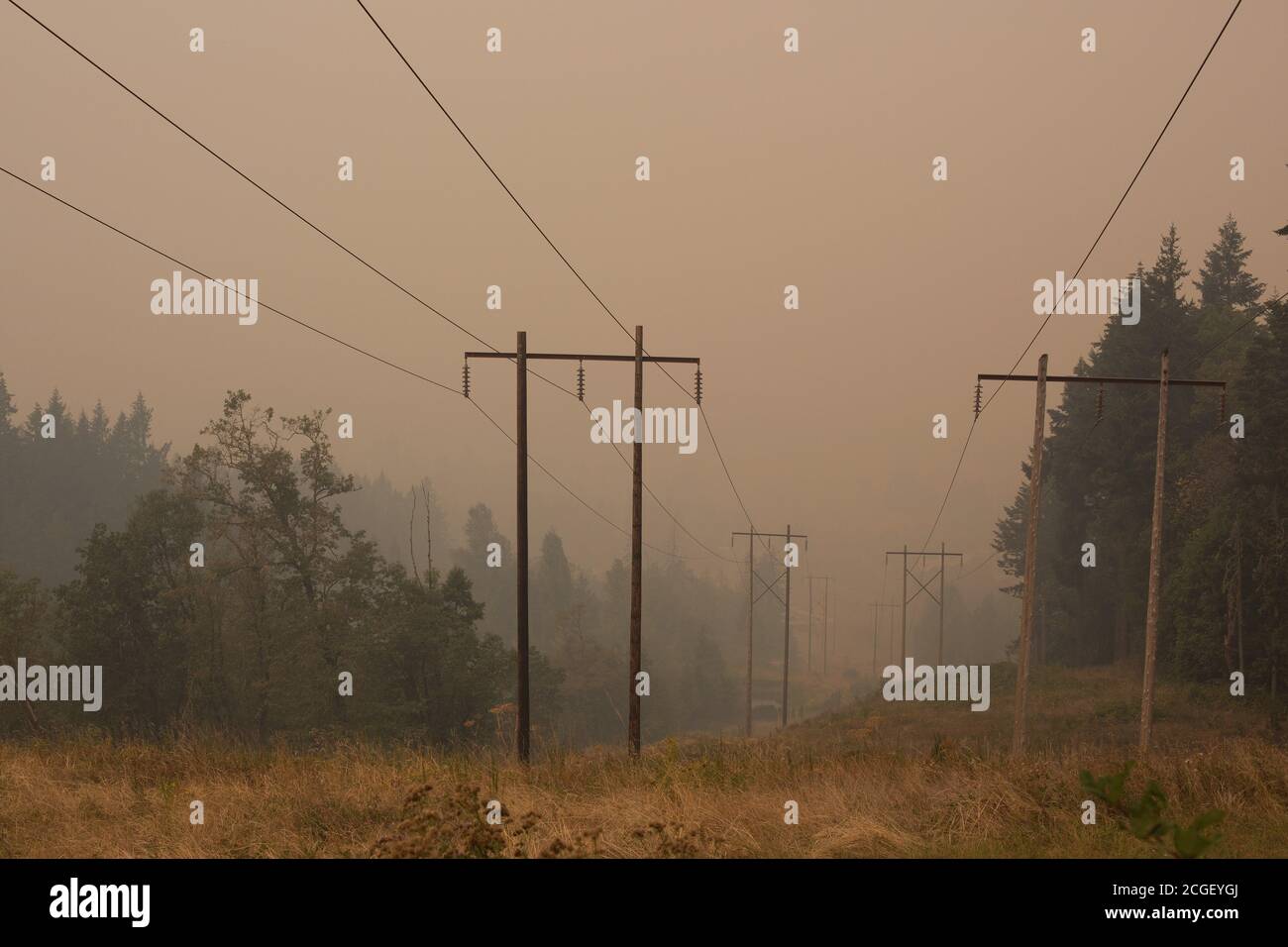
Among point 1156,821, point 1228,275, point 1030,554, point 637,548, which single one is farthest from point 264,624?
point 1228,275

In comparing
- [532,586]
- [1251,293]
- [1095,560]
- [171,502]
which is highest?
[1251,293]

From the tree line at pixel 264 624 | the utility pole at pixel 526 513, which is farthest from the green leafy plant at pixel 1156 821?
the tree line at pixel 264 624

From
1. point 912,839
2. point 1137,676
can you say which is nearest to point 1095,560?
point 1137,676

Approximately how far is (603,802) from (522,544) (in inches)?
357

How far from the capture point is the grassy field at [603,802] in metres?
7.90

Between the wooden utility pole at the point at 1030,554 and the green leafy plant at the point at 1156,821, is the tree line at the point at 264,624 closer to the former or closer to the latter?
the wooden utility pole at the point at 1030,554

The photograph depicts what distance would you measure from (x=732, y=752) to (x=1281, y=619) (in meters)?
34.6

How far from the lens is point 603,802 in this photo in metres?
9.53

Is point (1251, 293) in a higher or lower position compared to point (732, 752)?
higher

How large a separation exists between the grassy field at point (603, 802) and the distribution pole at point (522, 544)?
155 inches

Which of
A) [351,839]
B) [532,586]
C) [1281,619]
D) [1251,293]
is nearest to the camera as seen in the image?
[351,839]
